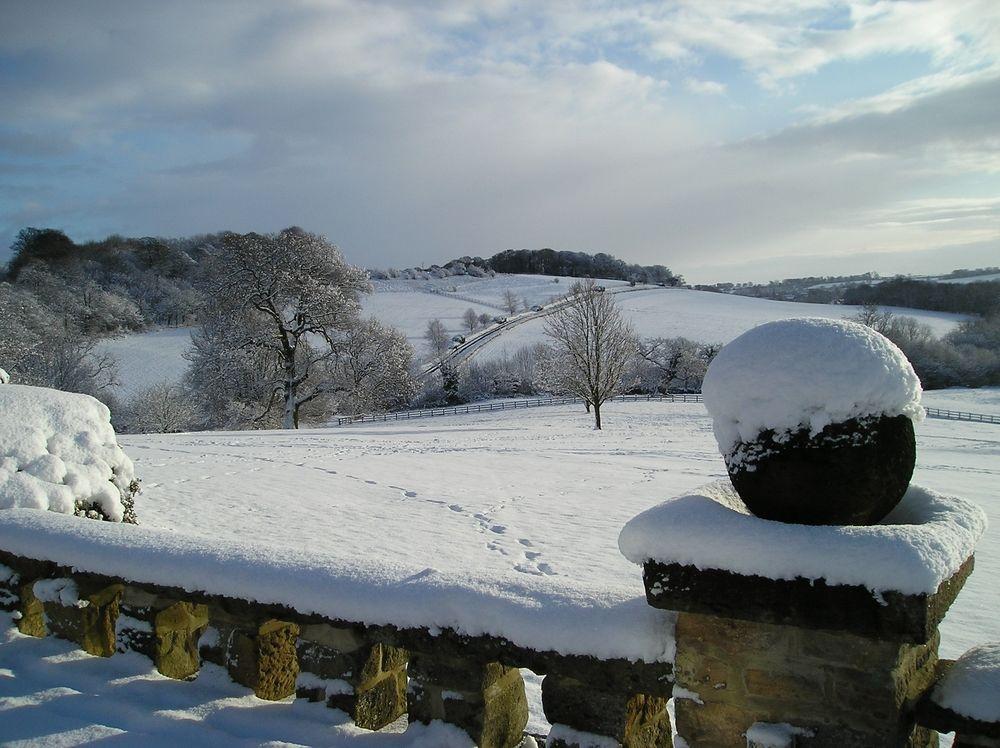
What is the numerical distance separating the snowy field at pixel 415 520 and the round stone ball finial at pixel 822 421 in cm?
71

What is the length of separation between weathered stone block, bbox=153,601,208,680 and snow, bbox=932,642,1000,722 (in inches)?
124

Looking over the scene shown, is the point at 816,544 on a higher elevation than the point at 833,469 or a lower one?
lower

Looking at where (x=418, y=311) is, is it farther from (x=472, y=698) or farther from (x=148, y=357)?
(x=472, y=698)

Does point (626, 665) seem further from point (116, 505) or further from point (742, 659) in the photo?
point (116, 505)

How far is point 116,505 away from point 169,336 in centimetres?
6347

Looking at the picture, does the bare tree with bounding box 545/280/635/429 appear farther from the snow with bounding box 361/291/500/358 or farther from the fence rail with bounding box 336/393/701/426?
the snow with bounding box 361/291/500/358

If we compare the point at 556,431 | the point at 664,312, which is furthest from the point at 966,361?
the point at 556,431

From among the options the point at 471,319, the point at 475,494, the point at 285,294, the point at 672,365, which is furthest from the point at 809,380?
the point at 471,319

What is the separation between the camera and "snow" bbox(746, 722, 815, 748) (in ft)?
7.16

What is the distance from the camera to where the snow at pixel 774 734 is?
7.16 feet

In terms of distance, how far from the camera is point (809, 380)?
7.07 feet

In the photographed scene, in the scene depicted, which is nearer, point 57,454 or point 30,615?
point 30,615

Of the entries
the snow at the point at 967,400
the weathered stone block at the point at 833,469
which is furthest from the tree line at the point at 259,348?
the snow at the point at 967,400

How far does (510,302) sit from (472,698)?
3637 inches
